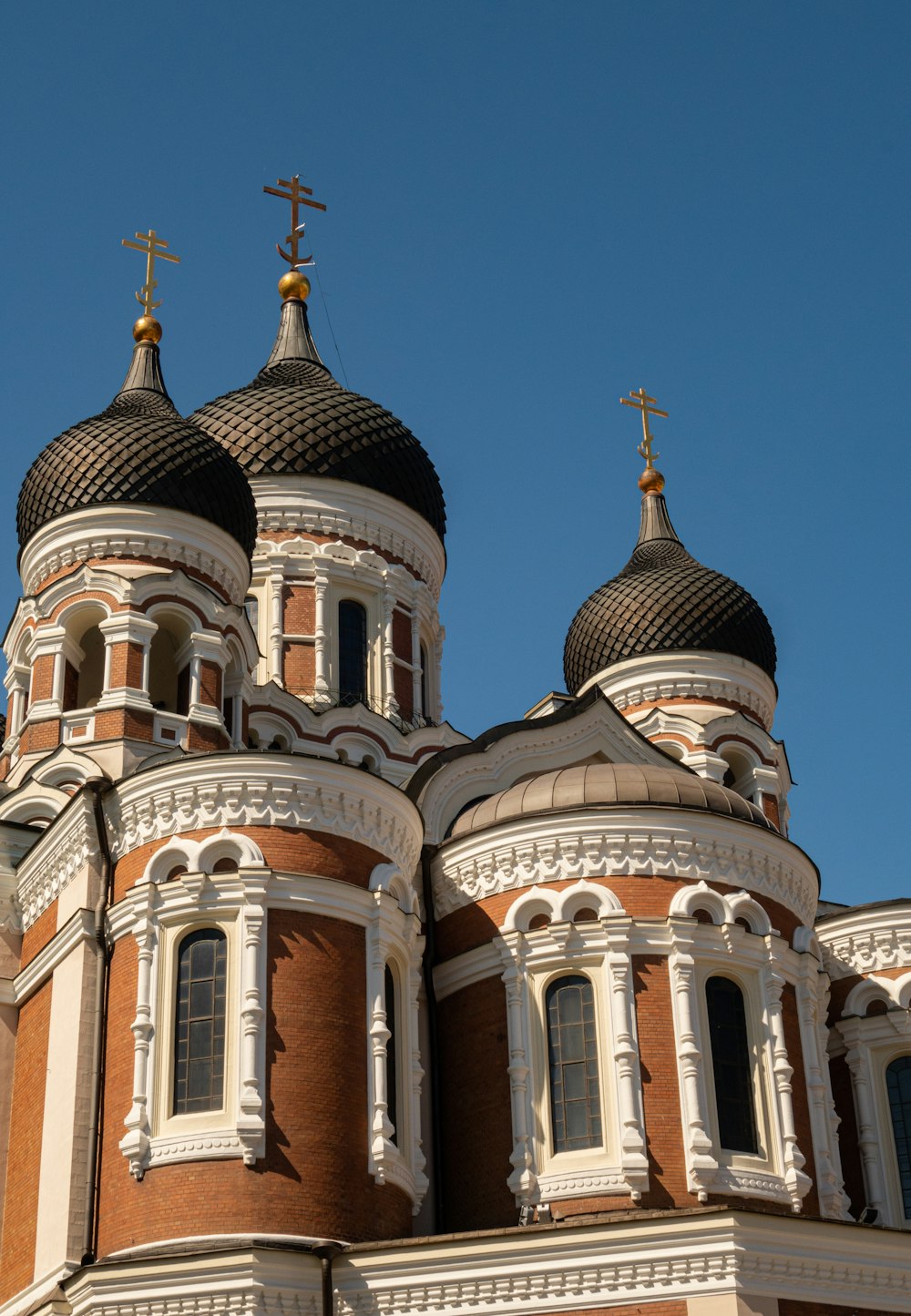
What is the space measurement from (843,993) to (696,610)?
6795mm

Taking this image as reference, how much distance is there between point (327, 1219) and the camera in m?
13.6

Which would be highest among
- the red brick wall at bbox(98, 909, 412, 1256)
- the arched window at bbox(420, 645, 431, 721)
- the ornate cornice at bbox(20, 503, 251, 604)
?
the arched window at bbox(420, 645, 431, 721)

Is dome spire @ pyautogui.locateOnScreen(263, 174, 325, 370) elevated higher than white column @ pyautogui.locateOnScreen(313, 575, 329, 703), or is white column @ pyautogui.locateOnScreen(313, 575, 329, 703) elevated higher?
dome spire @ pyautogui.locateOnScreen(263, 174, 325, 370)

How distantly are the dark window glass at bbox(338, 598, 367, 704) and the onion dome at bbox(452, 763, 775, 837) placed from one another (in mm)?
5718

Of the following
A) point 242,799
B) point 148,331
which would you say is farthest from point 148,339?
point 242,799

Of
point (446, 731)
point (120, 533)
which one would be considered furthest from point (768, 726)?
point (120, 533)

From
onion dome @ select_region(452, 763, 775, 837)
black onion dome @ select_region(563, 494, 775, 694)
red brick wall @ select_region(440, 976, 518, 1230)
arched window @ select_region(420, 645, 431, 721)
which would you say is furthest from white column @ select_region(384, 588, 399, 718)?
red brick wall @ select_region(440, 976, 518, 1230)

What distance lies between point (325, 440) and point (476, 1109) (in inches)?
399

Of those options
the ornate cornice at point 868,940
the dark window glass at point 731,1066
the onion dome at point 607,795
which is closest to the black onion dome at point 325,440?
the onion dome at point 607,795

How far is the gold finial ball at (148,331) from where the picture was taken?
22.0 meters

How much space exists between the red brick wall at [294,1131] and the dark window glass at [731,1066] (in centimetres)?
262

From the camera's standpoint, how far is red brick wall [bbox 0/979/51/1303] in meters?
14.6

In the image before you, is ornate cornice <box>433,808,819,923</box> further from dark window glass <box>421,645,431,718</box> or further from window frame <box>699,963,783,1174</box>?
dark window glass <box>421,645,431,718</box>

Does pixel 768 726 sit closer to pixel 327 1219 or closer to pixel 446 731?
pixel 446 731
